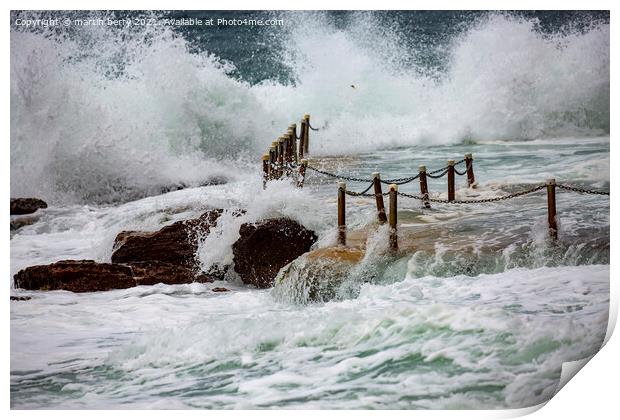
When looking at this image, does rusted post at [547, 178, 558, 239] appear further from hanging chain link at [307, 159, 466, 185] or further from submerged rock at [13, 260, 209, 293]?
submerged rock at [13, 260, 209, 293]

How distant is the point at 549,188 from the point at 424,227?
84 cm

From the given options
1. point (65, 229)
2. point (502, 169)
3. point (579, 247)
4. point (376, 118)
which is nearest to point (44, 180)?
point (65, 229)

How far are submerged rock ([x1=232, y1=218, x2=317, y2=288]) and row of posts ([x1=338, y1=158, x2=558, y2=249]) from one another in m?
0.24

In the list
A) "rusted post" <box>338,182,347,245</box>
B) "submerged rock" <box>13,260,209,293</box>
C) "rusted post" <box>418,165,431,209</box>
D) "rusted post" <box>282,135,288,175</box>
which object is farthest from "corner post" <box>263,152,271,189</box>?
"rusted post" <box>418,165,431,209</box>

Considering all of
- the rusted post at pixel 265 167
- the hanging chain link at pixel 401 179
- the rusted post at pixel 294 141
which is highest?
the rusted post at pixel 294 141

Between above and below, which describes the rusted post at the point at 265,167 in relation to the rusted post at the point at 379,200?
above

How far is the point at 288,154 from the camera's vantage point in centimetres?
852

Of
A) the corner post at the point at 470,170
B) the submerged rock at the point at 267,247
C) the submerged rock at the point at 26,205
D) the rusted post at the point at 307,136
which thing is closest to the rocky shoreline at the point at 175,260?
the submerged rock at the point at 267,247

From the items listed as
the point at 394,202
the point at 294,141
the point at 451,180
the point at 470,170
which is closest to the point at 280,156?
the point at 294,141

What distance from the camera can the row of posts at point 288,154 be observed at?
27.8 feet

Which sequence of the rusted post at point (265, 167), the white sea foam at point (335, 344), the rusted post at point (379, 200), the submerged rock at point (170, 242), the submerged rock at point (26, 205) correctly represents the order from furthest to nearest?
1. the submerged rock at point (170, 242)
2. the rusted post at point (265, 167)
3. the rusted post at point (379, 200)
4. the submerged rock at point (26, 205)
5. the white sea foam at point (335, 344)

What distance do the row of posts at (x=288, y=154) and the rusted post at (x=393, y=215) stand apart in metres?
0.64

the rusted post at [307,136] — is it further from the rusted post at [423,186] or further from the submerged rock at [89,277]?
the submerged rock at [89,277]

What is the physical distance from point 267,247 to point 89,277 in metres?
1.19
